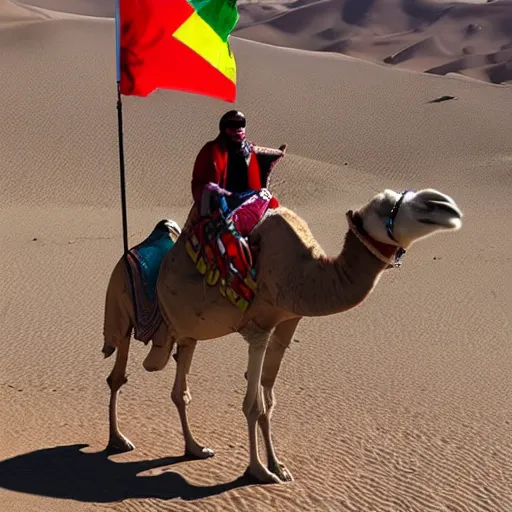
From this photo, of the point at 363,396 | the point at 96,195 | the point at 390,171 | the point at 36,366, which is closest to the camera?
the point at 363,396

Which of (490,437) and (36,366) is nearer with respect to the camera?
(490,437)

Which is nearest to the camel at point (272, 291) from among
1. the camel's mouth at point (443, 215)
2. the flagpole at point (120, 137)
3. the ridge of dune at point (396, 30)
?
the camel's mouth at point (443, 215)

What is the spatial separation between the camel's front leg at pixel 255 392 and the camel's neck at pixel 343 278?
0.59 m

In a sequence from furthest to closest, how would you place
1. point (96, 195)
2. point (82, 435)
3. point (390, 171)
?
point (390, 171)
point (96, 195)
point (82, 435)

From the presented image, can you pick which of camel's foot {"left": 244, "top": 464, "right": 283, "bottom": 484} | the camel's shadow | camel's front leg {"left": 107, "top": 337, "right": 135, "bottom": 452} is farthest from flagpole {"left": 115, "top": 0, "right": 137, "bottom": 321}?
camel's foot {"left": 244, "top": 464, "right": 283, "bottom": 484}

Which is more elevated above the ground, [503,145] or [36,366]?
[36,366]

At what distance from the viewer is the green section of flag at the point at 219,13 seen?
7.44 m

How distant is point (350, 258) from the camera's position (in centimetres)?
605

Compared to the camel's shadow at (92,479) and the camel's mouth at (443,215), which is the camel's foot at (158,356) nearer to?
the camel's shadow at (92,479)

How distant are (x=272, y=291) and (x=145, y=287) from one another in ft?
4.57

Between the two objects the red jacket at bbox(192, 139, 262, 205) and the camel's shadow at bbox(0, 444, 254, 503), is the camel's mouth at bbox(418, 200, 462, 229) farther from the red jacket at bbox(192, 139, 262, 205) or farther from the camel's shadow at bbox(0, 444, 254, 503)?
the camel's shadow at bbox(0, 444, 254, 503)

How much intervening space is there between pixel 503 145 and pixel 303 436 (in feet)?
69.3

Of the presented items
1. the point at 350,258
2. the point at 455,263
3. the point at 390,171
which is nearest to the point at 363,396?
the point at 350,258

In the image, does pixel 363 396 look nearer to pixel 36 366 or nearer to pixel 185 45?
pixel 36 366
